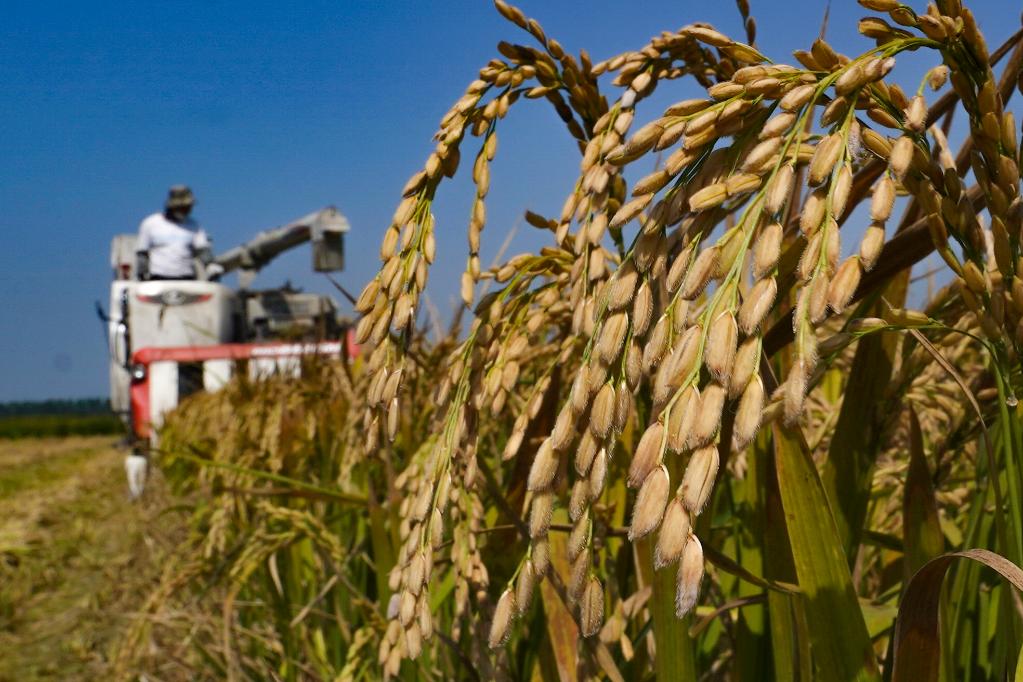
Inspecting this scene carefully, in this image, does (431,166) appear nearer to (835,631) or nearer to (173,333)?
(835,631)

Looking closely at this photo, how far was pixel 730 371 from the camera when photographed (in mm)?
554

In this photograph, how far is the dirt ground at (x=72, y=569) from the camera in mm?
4020

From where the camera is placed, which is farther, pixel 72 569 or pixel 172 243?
pixel 172 243

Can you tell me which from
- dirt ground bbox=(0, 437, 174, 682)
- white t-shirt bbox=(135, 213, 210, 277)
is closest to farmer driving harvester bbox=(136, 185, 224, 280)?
white t-shirt bbox=(135, 213, 210, 277)

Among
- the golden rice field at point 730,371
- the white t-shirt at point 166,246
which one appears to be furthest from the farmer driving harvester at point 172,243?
the golden rice field at point 730,371

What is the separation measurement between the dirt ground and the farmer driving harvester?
8.85 feet

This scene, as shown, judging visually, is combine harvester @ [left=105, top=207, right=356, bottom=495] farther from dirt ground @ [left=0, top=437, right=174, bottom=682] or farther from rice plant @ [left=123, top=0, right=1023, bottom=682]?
rice plant @ [left=123, top=0, right=1023, bottom=682]

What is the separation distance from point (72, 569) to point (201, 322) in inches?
228

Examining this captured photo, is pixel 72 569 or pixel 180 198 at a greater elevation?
pixel 180 198

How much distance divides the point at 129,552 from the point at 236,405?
8.40ft

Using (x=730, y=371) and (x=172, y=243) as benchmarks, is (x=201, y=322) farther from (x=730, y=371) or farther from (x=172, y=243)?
(x=730, y=371)

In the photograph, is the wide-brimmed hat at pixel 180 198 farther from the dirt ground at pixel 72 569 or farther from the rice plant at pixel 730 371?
the rice plant at pixel 730 371

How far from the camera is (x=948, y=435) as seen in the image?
1.14 meters

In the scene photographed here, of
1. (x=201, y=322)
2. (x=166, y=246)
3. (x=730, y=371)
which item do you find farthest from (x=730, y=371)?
(x=166, y=246)
